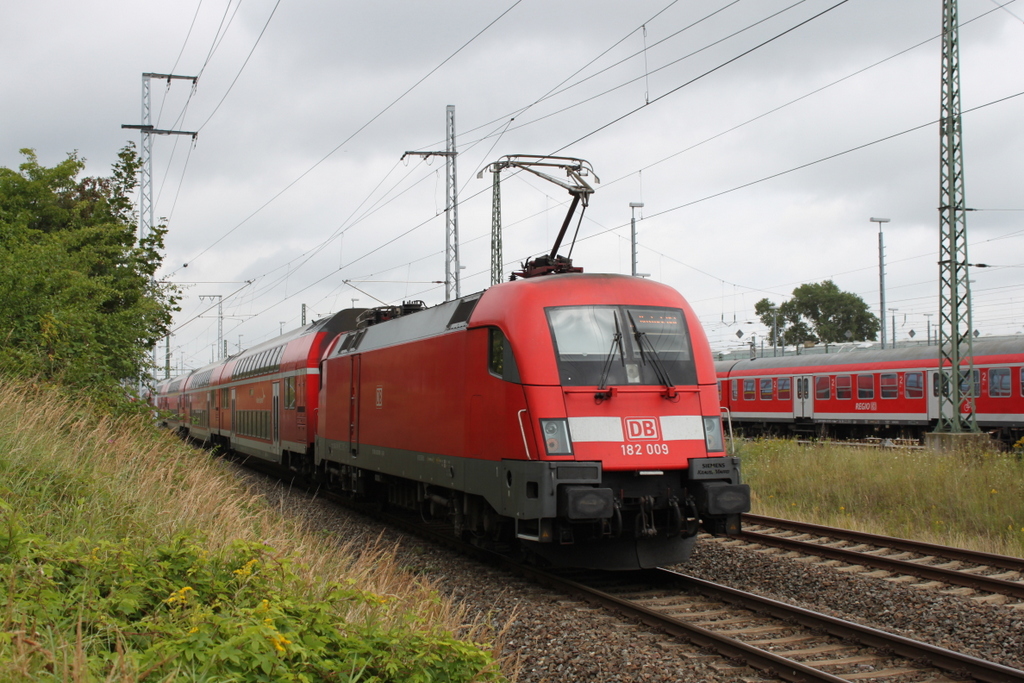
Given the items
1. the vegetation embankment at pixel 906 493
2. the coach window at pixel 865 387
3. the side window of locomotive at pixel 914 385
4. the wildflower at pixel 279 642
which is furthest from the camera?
the coach window at pixel 865 387

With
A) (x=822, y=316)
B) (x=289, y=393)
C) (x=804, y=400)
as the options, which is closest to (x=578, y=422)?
(x=289, y=393)

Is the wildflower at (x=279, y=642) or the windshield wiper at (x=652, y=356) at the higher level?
the windshield wiper at (x=652, y=356)

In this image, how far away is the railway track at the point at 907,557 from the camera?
8031mm

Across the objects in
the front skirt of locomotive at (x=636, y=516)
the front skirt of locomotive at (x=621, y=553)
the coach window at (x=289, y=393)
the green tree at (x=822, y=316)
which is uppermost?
the green tree at (x=822, y=316)

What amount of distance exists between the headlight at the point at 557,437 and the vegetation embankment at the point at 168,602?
1757mm

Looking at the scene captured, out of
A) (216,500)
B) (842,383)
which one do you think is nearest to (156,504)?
(216,500)

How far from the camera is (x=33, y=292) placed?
12.4 meters

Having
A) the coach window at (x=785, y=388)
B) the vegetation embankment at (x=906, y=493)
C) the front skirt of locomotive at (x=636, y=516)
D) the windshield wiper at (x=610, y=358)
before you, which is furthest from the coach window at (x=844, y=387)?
the windshield wiper at (x=610, y=358)

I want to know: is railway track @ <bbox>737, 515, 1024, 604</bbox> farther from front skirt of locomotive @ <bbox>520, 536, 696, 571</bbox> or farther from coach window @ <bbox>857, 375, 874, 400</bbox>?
coach window @ <bbox>857, 375, 874, 400</bbox>

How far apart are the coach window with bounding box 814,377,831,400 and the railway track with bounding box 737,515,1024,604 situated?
17.6 metres

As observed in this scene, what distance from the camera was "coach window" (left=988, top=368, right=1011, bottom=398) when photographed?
21938 millimetres

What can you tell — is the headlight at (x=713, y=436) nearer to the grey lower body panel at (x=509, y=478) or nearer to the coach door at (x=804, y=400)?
the grey lower body panel at (x=509, y=478)

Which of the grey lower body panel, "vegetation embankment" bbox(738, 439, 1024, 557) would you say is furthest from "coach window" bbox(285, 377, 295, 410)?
"vegetation embankment" bbox(738, 439, 1024, 557)

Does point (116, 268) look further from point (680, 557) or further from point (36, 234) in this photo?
point (680, 557)
